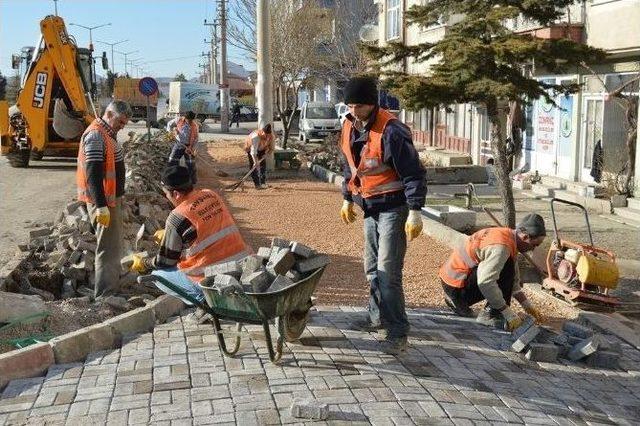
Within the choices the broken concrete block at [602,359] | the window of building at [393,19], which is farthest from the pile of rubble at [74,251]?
the window of building at [393,19]

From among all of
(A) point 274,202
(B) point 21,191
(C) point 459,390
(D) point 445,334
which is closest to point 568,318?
(D) point 445,334

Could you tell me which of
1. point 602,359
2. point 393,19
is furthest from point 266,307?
point 393,19

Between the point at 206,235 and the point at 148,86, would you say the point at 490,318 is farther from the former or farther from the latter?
the point at 148,86

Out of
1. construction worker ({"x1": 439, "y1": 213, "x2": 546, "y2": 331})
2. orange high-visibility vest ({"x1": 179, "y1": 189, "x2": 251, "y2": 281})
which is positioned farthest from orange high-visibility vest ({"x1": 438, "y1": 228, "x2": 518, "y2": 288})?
orange high-visibility vest ({"x1": 179, "y1": 189, "x2": 251, "y2": 281})

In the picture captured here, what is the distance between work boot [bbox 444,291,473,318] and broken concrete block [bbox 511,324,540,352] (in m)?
0.97

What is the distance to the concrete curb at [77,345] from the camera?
487 centimetres

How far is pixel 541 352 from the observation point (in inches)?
216

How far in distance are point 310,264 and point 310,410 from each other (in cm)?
136

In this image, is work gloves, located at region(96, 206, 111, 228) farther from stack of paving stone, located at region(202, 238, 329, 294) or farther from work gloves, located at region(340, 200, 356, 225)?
work gloves, located at region(340, 200, 356, 225)

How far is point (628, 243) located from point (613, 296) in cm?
348

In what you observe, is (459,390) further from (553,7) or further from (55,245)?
(553,7)

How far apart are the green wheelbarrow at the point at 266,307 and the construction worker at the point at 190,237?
7.8 inches

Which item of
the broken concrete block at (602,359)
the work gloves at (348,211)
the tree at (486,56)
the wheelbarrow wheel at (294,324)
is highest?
the tree at (486,56)

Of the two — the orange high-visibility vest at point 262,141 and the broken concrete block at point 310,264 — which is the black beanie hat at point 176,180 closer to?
the broken concrete block at point 310,264
